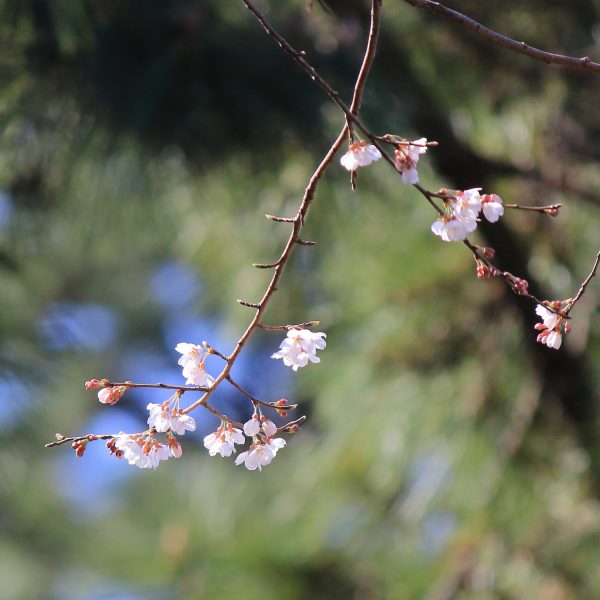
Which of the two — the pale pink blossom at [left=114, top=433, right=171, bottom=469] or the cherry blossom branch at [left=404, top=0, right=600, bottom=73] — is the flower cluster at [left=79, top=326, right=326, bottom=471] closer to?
the pale pink blossom at [left=114, top=433, right=171, bottom=469]

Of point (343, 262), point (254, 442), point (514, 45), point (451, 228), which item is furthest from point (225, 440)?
point (343, 262)

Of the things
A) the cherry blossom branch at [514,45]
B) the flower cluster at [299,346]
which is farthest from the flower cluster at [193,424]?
the cherry blossom branch at [514,45]

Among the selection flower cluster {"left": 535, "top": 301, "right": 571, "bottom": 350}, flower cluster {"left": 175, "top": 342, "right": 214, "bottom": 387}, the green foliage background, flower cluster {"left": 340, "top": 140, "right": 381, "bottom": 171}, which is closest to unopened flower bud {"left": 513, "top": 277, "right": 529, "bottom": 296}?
flower cluster {"left": 535, "top": 301, "right": 571, "bottom": 350}

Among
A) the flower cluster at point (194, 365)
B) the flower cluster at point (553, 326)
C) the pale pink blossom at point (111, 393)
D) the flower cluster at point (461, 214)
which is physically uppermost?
the flower cluster at point (461, 214)

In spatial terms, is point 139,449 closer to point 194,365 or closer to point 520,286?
point 194,365

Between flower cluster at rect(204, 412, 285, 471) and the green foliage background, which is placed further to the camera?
the green foliage background

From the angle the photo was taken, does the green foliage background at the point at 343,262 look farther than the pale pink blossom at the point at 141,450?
Yes

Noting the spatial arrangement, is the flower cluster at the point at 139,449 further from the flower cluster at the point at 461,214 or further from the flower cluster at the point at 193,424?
the flower cluster at the point at 461,214
